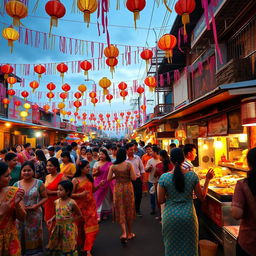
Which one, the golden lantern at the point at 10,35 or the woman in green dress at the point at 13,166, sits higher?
the golden lantern at the point at 10,35

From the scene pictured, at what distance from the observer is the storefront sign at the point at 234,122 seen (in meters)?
6.22

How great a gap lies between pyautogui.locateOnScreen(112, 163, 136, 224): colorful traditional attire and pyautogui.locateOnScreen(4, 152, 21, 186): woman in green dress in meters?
2.34

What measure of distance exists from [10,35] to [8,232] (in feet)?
21.2

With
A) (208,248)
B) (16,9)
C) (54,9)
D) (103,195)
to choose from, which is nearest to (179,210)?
(208,248)

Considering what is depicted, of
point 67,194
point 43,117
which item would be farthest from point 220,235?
point 43,117

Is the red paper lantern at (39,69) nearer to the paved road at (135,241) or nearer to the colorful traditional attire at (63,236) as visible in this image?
the paved road at (135,241)

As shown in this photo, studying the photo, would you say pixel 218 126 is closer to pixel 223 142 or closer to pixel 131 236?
pixel 223 142

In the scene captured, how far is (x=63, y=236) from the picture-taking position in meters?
3.48

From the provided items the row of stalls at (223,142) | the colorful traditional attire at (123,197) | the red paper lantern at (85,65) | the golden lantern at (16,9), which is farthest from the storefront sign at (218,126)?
the golden lantern at (16,9)

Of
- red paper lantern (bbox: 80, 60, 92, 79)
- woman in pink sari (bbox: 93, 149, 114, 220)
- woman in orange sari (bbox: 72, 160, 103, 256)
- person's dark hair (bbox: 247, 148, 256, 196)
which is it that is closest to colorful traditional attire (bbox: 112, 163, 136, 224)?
woman in orange sari (bbox: 72, 160, 103, 256)

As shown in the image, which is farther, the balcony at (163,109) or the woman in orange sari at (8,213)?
the balcony at (163,109)

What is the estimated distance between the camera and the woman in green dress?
5.11 metres

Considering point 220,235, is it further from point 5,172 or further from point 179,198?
point 5,172

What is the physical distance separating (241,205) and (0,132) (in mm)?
19543
